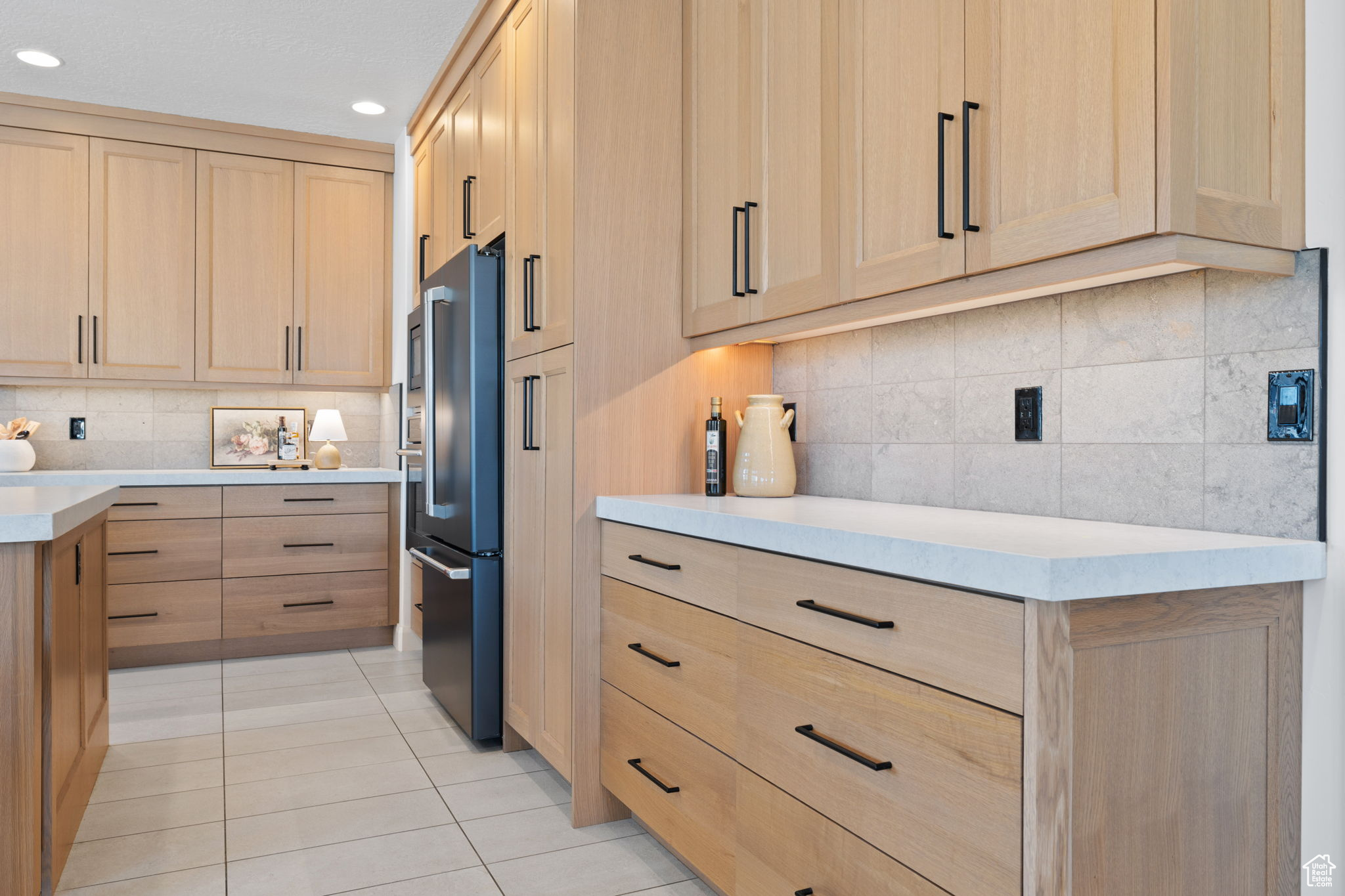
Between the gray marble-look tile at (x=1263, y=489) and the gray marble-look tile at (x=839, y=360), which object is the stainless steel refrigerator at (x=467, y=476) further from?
the gray marble-look tile at (x=1263, y=489)

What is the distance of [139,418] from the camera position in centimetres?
457

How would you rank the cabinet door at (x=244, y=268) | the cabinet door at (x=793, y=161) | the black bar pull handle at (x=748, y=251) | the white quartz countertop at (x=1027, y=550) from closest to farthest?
the white quartz countertop at (x=1027, y=550), the cabinet door at (x=793, y=161), the black bar pull handle at (x=748, y=251), the cabinet door at (x=244, y=268)

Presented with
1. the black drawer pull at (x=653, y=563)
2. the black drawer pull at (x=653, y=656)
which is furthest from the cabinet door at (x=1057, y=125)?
the black drawer pull at (x=653, y=656)

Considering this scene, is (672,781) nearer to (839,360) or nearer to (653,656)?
(653,656)

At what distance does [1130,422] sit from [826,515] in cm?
57

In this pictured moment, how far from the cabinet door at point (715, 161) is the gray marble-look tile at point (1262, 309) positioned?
39.2 inches

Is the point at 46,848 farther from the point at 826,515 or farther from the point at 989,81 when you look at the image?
the point at 989,81

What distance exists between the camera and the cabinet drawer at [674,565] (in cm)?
179

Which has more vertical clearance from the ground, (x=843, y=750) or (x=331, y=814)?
(x=843, y=750)

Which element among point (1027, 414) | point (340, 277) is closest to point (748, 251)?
point (1027, 414)

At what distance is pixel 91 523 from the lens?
258cm

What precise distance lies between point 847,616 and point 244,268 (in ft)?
13.2

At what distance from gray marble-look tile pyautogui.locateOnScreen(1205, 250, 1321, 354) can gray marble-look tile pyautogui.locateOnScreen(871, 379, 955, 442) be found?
61 cm

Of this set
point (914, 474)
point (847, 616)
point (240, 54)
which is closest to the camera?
point (847, 616)
